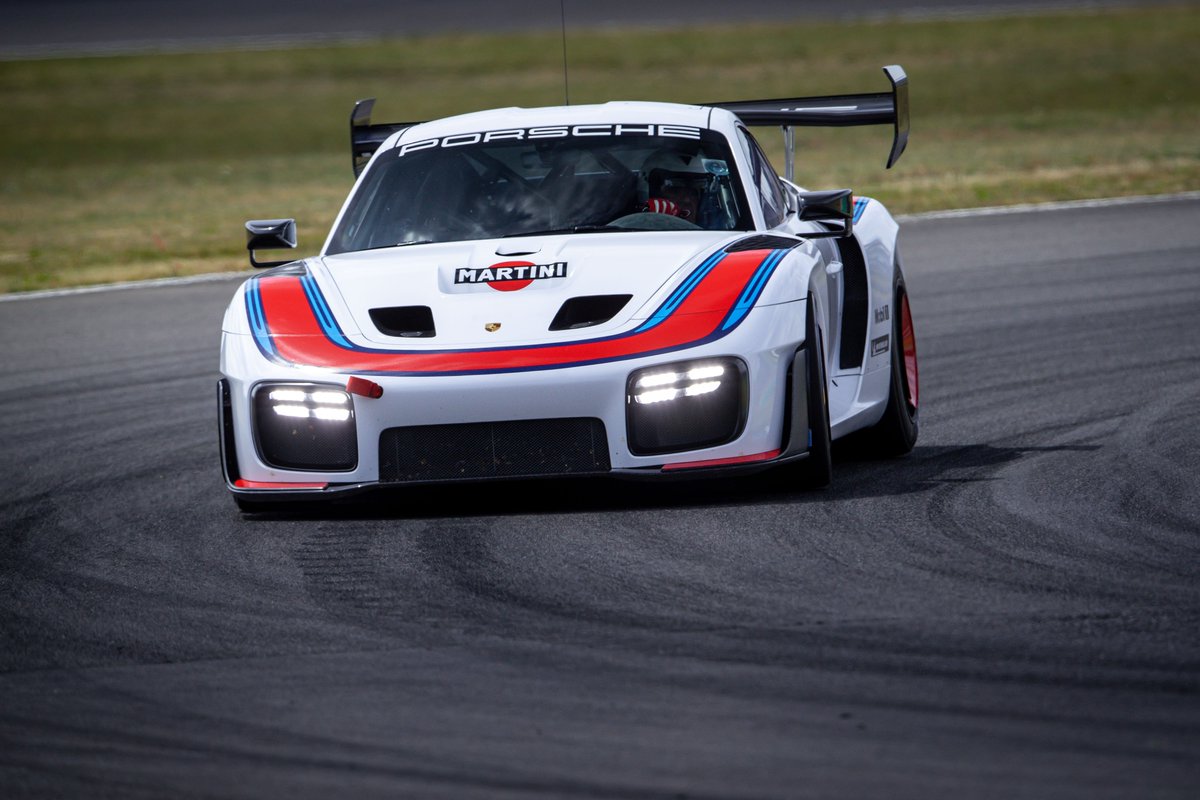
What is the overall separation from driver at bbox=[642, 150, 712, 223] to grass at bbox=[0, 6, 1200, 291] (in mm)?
9365

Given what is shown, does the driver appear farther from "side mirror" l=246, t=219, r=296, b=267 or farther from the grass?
the grass

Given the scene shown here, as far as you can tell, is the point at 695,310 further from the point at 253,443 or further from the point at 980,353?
the point at 980,353

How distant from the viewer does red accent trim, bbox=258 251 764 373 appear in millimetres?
6020

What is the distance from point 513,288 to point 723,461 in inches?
35.1

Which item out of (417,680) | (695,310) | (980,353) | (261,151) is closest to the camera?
(417,680)

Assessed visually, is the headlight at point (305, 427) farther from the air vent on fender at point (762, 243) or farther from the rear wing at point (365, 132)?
the rear wing at point (365, 132)

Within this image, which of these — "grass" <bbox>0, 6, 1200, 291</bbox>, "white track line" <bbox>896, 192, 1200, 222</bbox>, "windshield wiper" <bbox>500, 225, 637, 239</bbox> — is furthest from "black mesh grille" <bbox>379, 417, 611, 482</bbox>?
"white track line" <bbox>896, 192, 1200, 222</bbox>

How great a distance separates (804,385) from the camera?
619 centimetres

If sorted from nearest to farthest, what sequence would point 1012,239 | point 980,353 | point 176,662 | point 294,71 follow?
point 176,662 < point 980,353 < point 1012,239 < point 294,71

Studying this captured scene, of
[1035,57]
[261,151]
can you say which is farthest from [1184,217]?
[1035,57]

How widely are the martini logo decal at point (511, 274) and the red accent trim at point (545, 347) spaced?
0.39 meters

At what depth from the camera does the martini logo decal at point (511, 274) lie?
638 cm

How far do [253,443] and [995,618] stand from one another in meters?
2.62

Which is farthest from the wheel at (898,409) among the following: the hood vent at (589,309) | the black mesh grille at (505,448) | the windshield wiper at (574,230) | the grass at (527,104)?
the grass at (527,104)
